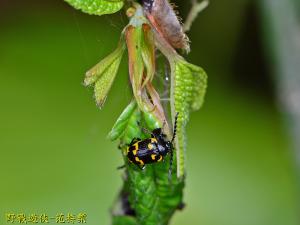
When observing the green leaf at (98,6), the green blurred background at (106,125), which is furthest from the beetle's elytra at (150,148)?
the green blurred background at (106,125)

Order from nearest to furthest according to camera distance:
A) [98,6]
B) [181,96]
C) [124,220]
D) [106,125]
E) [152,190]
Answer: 1. [98,6]
2. [181,96]
3. [152,190]
4. [124,220]
5. [106,125]

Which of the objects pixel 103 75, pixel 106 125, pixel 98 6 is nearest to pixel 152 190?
pixel 103 75

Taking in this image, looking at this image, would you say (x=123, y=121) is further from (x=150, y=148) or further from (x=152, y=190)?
(x=152, y=190)

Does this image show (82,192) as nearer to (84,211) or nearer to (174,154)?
(84,211)

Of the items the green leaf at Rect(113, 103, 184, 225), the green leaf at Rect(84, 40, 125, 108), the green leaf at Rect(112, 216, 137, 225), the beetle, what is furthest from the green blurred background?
the green leaf at Rect(84, 40, 125, 108)

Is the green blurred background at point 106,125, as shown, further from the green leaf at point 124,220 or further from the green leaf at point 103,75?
the green leaf at point 103,75

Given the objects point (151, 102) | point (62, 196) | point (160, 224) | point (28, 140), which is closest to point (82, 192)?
point (62, 196)
